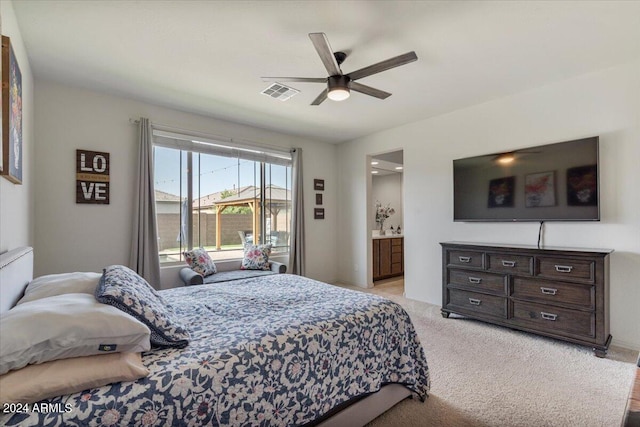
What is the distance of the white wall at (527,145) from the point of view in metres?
2.74

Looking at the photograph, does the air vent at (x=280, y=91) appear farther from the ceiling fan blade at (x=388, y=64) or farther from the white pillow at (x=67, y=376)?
the white pillow at (x=67, y=376)

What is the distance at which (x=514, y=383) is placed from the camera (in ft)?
7.14

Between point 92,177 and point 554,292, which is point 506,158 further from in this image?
point 92,177

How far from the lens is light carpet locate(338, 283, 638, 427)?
1.83 metres

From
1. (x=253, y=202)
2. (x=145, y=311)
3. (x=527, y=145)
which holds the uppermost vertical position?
(x=527, y=145)

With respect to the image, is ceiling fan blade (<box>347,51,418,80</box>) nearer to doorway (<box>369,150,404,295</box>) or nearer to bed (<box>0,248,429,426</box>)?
bed (<box>0,248,429,426</box>)

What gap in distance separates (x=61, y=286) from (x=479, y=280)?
3623mm

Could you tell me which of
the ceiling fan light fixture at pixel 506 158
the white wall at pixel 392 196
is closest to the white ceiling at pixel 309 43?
the ceiling fan light fixture at pixel 506 158

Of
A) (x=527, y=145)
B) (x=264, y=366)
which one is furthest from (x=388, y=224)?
(x=264, y=366)

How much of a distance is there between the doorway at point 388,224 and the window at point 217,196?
1.72 m

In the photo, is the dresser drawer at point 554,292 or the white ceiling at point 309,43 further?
the dresser drawer at point 554,292

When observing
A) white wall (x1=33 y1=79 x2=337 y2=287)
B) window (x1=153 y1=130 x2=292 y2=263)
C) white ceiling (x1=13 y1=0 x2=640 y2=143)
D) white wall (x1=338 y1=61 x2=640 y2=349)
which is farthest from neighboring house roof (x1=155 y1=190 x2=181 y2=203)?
white wall (x1=338 y1=61 x2=640 y2=349)

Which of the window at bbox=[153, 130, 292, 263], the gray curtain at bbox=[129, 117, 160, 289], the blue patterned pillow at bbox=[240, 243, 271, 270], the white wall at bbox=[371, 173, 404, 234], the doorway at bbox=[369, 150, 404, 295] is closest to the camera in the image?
the gray curtain at bbox=[129, 117, 160, 289]

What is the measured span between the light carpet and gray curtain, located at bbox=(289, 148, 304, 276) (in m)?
2.35
